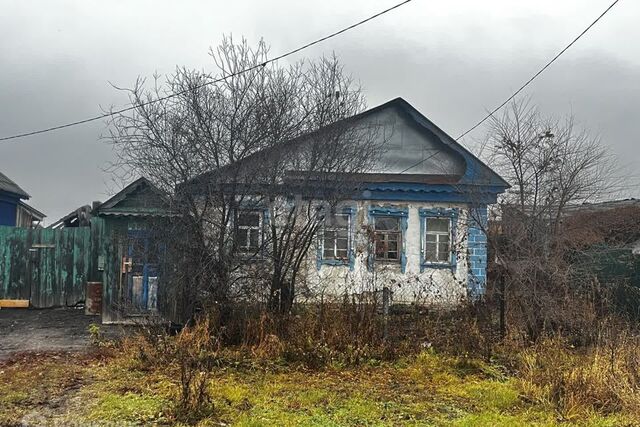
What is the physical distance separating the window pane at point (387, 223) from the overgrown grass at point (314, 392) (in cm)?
677

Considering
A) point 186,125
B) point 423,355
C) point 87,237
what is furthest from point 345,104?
point 87,237

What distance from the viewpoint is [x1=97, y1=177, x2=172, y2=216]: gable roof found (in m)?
9.12

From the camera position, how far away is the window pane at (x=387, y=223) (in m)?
15.0

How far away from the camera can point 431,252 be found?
1515 centimetres

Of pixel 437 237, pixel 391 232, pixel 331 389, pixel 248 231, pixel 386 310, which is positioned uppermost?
pixel 391 232

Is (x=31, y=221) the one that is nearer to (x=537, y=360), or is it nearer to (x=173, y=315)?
(x=173, y=315)

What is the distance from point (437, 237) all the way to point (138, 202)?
7778 millimetres

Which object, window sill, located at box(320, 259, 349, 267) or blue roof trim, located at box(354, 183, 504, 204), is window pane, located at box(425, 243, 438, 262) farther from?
window sill, located at box(320, 259, 349, 267)

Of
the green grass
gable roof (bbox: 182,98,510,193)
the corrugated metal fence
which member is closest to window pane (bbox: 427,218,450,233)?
gable roof (bbox: 182,98,510,193)

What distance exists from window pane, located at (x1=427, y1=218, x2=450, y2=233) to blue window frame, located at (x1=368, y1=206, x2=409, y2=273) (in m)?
0.64

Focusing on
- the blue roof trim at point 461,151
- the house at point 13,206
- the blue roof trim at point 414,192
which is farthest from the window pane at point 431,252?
the house at point 13,206

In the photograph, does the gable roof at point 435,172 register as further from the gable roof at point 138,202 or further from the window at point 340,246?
the gable roof at point 138,202

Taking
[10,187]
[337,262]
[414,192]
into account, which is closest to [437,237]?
[414,192]

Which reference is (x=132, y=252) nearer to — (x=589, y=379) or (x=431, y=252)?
(x=589, y=379)
